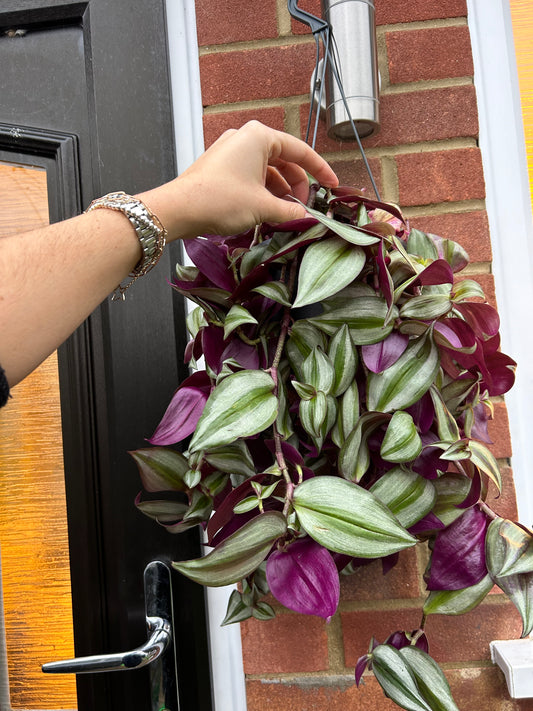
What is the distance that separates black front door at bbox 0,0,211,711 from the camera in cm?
95

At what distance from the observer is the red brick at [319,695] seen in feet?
2.85

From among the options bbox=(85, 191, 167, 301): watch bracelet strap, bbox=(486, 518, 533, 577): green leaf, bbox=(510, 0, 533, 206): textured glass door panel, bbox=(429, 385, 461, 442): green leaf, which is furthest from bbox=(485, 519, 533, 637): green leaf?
bbox=(510, 0, 533, 206): textured glass door panel

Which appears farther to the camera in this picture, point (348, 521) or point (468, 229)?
point (468, 229)

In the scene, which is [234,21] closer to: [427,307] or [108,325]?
[108,325]

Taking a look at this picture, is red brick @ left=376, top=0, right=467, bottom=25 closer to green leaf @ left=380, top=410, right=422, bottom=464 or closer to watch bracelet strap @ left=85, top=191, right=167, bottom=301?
watch bracelet strap @ left=85, top=191, right=167, bottom=301

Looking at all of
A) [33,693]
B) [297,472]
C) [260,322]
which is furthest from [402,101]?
[33,693]

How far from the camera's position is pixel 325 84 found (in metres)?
0.87

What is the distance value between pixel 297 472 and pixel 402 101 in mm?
651

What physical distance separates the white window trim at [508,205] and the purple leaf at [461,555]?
0.37 meters

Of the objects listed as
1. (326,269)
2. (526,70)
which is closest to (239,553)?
(326,269)

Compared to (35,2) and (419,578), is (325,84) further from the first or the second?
(419,578)

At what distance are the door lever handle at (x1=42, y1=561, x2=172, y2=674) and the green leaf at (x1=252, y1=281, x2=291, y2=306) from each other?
560 mm

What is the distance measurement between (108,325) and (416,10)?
27.6 inches

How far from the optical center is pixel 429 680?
1.86 feet
